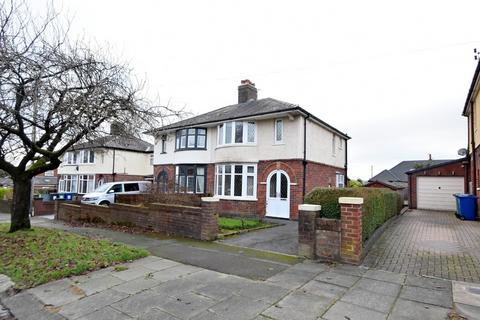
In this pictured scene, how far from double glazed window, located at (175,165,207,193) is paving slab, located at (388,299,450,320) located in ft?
49.0

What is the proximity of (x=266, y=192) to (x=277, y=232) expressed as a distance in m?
5.16

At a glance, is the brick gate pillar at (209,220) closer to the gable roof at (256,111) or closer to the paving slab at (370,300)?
the paving slab at (370,300)

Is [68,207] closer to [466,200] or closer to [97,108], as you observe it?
[97,108]

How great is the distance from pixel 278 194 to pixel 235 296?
10.9 metres

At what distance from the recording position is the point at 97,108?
7570 mm

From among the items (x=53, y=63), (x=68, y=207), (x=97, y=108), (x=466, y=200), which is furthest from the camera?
(x=68, y=207)

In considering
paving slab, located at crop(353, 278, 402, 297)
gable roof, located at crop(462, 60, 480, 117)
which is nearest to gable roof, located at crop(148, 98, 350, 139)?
gable roof, located at crop(462, 60, 480, 117)

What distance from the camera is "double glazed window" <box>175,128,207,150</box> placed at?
18.6 m

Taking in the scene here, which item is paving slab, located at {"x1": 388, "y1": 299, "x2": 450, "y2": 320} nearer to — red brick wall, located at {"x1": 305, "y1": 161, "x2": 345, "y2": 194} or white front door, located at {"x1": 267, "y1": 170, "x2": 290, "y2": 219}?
white front door, located at {"x1": 267, "y1": 170, "x2": 290, "y2": 219}

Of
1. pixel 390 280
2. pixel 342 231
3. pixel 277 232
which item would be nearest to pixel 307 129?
pixel 277 232

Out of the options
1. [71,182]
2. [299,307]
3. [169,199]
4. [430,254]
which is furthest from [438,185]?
[71,182]

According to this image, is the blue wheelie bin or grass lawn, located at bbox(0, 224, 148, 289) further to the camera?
the blue wheelie bin

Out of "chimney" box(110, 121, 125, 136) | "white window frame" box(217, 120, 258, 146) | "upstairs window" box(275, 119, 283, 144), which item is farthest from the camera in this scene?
"white window frame" box(217, 120, 258, 146)

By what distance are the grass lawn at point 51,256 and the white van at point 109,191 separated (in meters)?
8.73
